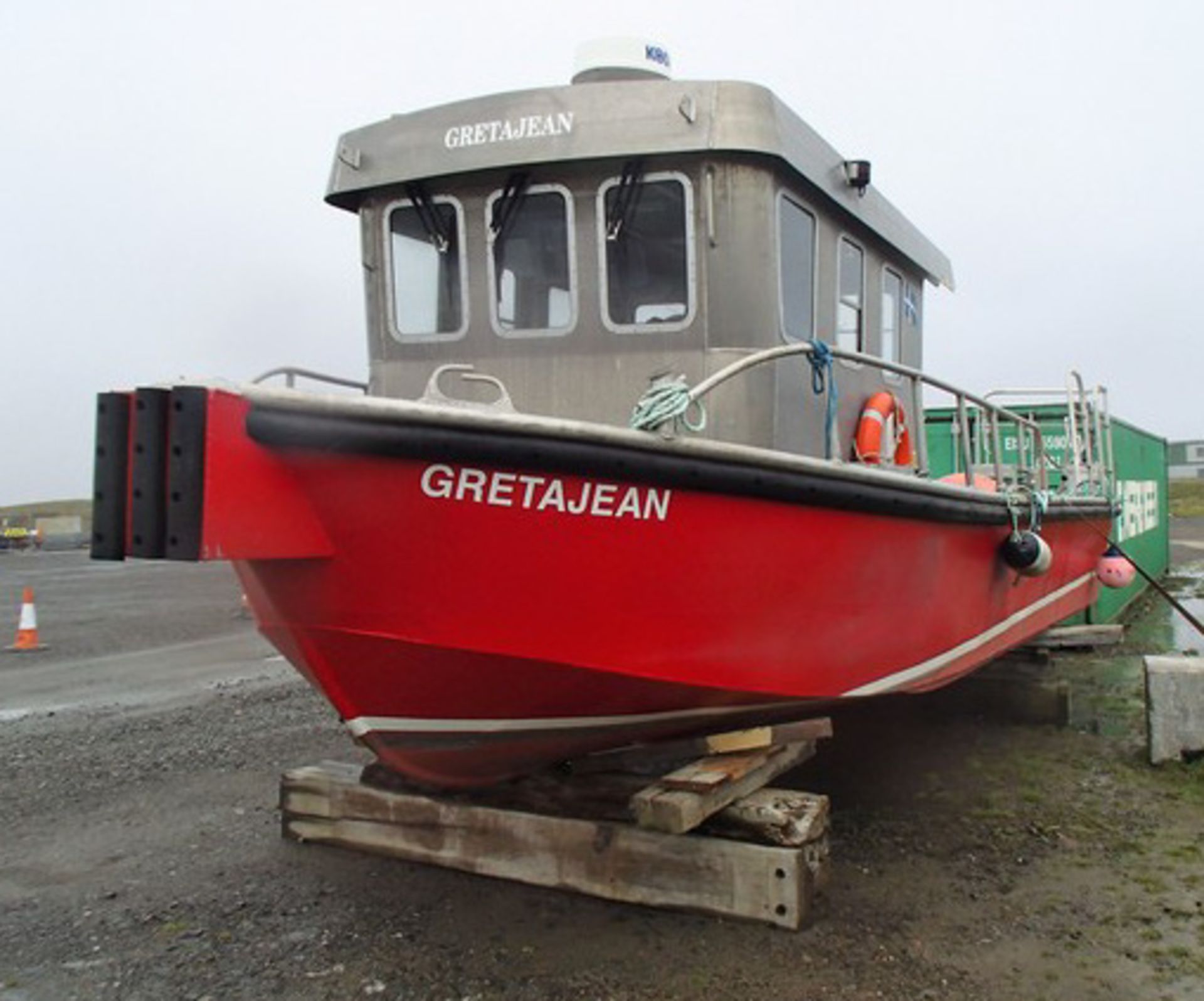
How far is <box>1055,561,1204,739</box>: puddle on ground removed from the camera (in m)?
6.25

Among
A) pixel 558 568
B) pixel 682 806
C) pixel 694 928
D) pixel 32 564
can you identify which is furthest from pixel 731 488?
pixel 32 564

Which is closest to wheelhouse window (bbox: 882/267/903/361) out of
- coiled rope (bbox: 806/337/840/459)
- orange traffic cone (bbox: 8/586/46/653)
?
coiled rope (bbox: 806/337/840/459)

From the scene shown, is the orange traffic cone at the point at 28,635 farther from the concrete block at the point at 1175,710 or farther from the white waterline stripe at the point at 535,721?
the concrete block at the point at 1175,710

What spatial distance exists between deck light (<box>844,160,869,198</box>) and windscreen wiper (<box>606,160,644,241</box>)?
1117mm

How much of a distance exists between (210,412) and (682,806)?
1.87 m

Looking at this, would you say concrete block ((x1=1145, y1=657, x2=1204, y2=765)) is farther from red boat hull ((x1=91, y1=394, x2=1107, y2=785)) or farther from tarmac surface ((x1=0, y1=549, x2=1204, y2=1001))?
red boat hull ((x1=91, y1=394, x2=1107, y2=785))

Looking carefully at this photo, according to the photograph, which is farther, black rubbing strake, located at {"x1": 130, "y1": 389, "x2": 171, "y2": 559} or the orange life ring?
the orange life ring

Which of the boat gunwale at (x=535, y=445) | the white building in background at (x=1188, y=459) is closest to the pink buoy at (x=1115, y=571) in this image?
the boat gunwale at (x=535, y=445)

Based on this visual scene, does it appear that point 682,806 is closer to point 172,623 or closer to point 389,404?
point 389,404

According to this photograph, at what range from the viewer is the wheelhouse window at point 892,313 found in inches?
208

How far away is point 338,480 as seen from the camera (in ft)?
9.20

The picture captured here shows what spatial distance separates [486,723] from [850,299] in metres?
2.73

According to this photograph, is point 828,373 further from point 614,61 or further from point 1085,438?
point 1085,438

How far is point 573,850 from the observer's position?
142 inches
